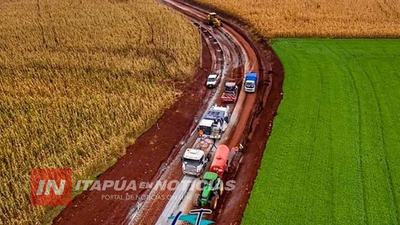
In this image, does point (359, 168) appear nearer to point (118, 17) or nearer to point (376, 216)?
point (376, 216)

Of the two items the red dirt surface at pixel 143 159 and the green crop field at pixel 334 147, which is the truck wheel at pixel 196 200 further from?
the red dirt surface at pixel 143 159

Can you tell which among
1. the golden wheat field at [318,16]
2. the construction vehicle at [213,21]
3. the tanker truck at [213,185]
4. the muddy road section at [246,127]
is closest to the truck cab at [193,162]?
the tanker truck at [213,185]

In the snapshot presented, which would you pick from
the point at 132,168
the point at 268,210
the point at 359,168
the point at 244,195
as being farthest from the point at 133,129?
the point at 359,168

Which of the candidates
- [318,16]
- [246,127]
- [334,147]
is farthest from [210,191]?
[318,16]

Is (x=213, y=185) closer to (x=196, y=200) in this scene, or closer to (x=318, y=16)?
(x=196, y=200)

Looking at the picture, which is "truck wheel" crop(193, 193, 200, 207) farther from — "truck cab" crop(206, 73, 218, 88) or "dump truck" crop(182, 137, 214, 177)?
"truck cab" crop(206, 73, 218, 88)
